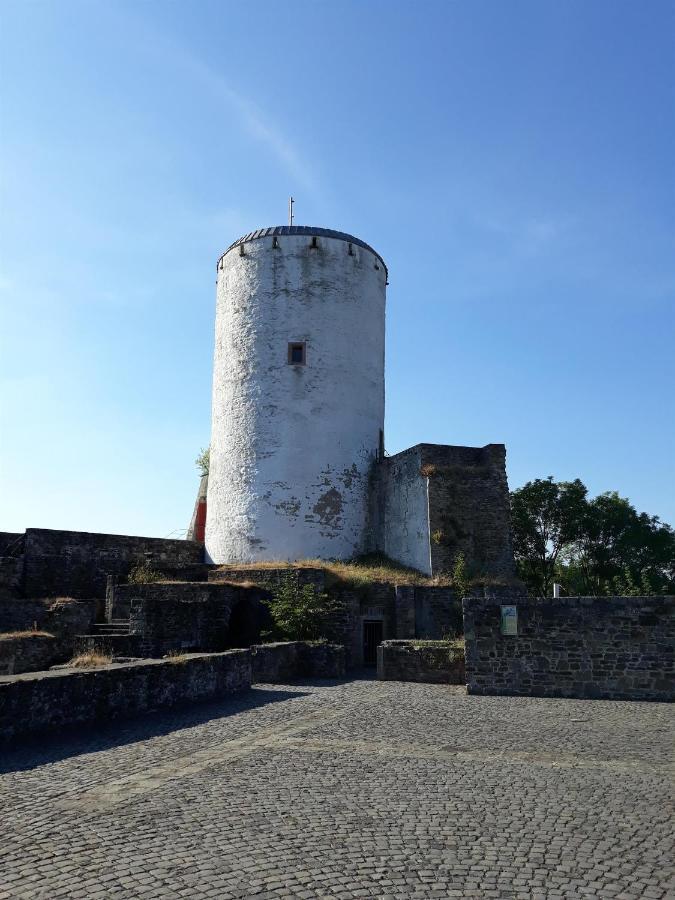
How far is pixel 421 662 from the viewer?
587 inches

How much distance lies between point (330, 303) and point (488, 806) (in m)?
22.6

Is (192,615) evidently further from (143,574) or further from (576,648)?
(576,648)

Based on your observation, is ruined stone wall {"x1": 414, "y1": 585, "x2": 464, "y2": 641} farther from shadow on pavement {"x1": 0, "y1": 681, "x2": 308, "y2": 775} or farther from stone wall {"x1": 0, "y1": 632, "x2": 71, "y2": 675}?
stone wall {"x1": 0, "y1": 632, "x2": 71, "y2": 675}

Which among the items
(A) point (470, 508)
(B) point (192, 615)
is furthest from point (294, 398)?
(B) point (192, 615)

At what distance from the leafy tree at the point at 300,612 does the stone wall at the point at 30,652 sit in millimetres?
4885

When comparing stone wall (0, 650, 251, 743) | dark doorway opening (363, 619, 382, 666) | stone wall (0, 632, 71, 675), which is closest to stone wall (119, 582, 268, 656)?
stone wall (0, 632, 71, 675)

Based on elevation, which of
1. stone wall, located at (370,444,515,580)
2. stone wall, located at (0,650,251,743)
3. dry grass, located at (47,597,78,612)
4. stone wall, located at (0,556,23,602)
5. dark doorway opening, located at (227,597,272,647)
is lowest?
stone wall, located at (0,650,251,743)

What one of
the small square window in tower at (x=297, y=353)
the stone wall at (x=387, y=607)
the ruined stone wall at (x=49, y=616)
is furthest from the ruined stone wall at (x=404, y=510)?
the ruined stone wall at (x=49, y=616)

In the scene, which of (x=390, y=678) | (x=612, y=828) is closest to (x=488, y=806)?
(x=612, y=828)

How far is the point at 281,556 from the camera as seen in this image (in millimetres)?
25297

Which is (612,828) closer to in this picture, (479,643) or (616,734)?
(616,734)

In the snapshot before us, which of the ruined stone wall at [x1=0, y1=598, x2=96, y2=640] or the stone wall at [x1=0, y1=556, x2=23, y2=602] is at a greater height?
the stone wall at [x1=0, y1=556, x2=23, y2=602]

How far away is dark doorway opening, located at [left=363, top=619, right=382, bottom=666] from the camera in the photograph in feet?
64.8

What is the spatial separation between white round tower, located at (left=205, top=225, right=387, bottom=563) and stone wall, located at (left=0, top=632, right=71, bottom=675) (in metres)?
10.7
